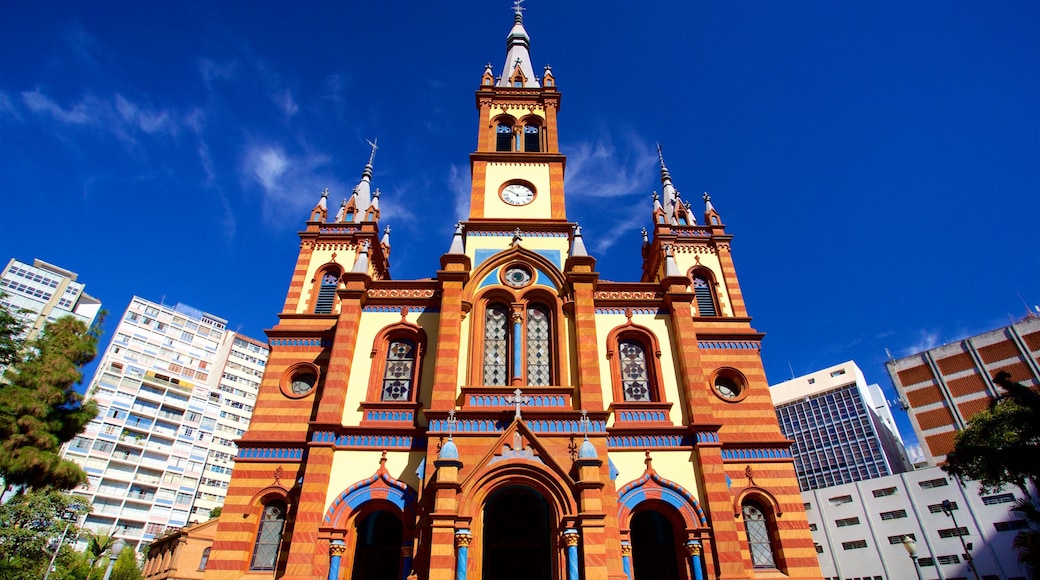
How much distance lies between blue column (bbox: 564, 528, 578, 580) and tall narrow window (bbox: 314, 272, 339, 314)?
13456 millimetres

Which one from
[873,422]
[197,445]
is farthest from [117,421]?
[873,422]

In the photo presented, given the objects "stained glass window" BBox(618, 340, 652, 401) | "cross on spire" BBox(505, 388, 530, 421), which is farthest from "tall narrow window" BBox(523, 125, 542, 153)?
"cross on spire" BBox(505, 388, 530, 421)

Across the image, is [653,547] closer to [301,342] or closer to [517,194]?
[517,194]

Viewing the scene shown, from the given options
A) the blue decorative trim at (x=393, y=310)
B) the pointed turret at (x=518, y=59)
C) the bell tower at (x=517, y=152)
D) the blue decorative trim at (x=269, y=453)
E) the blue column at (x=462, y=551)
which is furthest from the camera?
the pointed turret at (x=518, y=59)

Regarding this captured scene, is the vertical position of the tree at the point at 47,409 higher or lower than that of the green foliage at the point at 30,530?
higher

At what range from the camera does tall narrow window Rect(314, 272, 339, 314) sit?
22953 mm

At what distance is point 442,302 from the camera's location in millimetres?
18156

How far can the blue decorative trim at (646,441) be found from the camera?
16.4m

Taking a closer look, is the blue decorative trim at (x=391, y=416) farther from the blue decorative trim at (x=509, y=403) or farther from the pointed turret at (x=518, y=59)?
the pointed turret at (x=518, y=59)

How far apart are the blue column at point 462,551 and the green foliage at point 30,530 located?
1456cm

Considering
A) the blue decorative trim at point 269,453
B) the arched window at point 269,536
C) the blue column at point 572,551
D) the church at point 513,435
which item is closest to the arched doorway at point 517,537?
the church at point 513,435

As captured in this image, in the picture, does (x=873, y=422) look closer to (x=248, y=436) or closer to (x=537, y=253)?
(x=537, y=253)

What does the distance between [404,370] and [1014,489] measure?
46713 mm

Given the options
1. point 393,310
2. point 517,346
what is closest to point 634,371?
point 517,346
